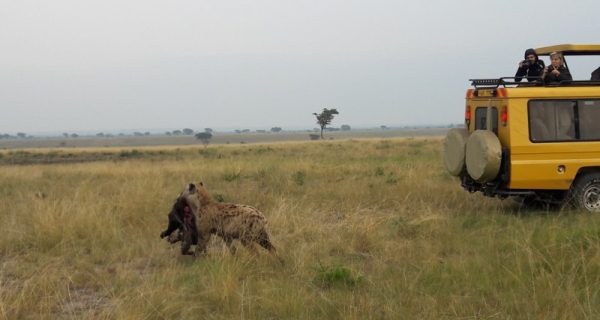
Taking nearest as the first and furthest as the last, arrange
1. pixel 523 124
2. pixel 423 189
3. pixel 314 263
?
pixel 314 263 < pixel 523 124 < pixel 423 189

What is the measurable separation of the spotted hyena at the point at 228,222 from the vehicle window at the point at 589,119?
5.58 metres

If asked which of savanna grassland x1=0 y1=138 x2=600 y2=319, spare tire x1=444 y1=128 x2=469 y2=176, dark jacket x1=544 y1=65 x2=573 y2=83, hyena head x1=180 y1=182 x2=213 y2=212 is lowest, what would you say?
savanna grassland x1=0 y1=138 x2=600 y2=319

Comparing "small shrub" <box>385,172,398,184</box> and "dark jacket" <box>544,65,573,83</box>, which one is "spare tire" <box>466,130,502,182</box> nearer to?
"dark jacket" <box>544,65,573,83</box>

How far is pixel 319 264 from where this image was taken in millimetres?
5738

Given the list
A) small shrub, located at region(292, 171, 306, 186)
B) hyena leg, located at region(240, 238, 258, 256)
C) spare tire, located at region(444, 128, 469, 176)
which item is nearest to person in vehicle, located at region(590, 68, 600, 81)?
spare tire, located at region(444, 128, 469, 176)

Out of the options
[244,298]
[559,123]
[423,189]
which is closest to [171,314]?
[244,298]

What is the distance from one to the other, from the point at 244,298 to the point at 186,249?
1727mm

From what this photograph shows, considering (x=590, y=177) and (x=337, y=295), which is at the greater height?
(x=590, y=177)

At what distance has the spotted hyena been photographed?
5957 millimetres

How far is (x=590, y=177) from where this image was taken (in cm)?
819

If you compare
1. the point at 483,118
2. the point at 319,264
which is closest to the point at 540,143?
the point at 483,118

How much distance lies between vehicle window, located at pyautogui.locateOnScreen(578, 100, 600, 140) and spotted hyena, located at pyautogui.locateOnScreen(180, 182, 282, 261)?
220 inches

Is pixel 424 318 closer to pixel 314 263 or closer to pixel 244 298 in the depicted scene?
pixel 244 298

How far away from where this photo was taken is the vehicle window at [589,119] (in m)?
8.23
